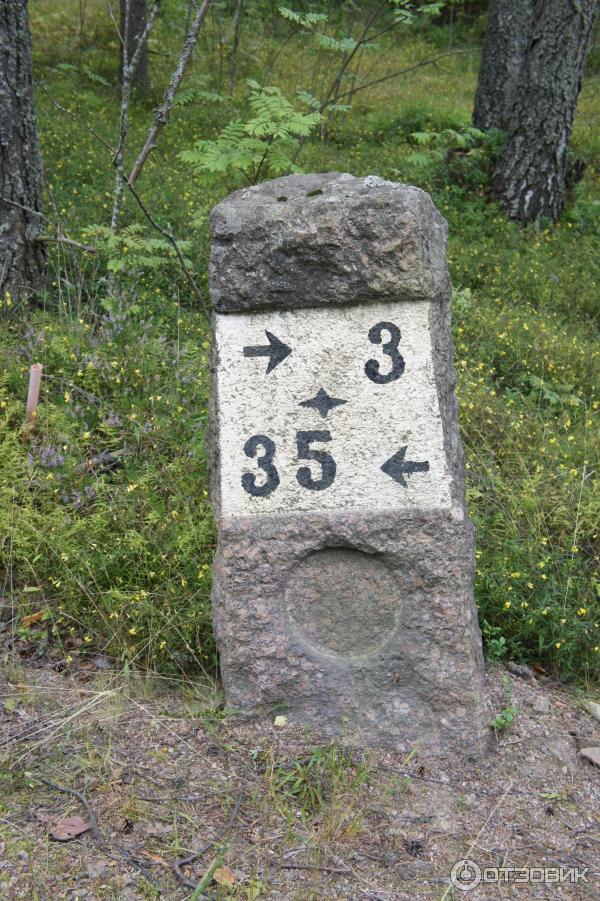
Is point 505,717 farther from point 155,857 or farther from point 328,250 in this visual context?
point 328,250

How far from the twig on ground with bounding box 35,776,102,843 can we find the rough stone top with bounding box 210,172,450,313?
5.39 feet

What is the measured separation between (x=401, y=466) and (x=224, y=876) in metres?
1.39

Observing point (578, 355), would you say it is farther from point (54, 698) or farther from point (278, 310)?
point (54, 698)

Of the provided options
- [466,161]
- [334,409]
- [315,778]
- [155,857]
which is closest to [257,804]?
[315,778]

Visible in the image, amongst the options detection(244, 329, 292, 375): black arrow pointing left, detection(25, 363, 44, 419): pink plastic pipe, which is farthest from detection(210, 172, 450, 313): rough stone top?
detection(25, 363, 44, 419): pink plastic pipe

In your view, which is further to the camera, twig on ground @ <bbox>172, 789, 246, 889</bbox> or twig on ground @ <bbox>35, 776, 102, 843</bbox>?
twig on ground @ <bbox>35, 776, 102, 843</bbox>

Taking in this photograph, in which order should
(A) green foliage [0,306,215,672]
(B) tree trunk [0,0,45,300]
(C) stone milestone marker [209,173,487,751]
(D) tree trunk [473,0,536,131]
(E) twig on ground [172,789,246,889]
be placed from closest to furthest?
(E) twig on ground [172,789,246,889], (C) stone milestone marker [209,173,487,751], (A) green foliage [0,306,215,672], (B) tree trunk [0,0,45,300], (D) tree trunk [473,0,536,131]

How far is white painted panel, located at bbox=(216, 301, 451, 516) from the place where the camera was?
2.91 m

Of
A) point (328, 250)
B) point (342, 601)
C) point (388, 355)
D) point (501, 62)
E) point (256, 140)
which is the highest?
point (501, 62)

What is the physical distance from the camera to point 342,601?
9.90 ft

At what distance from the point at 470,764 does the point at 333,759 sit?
506 mm

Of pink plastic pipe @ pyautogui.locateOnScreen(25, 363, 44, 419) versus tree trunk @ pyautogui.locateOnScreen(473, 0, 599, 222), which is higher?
tree trunk @ pyautogui.locateOnScreen(473, 0, 599, 222)

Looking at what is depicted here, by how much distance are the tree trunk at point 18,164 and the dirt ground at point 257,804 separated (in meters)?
2.94

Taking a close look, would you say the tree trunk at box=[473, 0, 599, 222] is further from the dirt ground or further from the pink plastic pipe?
the dirt ground
